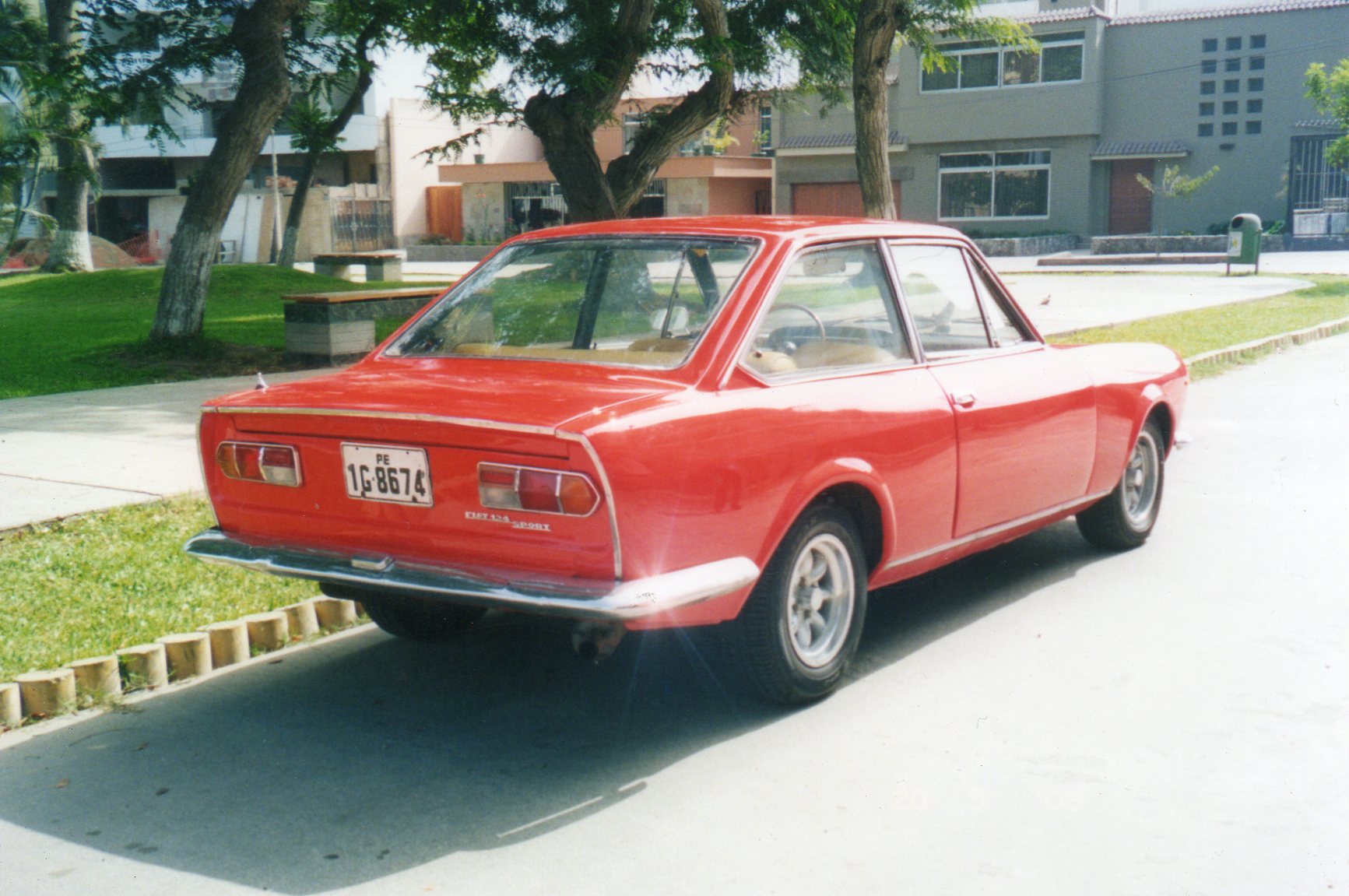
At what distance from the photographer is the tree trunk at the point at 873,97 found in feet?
54.3

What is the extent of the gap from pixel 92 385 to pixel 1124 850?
1096 centimetres

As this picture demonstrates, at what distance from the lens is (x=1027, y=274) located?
3097 cm

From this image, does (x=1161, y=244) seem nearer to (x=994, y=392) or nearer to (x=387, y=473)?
(x=994, y=392)

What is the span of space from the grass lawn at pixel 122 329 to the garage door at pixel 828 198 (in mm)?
24282

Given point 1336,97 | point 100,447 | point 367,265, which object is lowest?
point 100,447

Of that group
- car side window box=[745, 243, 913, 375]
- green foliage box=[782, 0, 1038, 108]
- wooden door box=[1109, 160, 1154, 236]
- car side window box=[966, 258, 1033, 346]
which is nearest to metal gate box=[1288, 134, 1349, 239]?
wooden door box=[1109, 160, 1154, 236]

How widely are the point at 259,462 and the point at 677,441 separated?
146 centimetres

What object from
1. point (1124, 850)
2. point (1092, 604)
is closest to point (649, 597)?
point (1124, 850)

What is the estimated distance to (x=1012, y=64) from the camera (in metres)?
43.4

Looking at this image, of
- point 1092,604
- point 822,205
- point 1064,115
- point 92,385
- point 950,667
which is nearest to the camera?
point 950,667

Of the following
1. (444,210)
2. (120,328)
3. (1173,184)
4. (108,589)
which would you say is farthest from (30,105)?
(444,210)

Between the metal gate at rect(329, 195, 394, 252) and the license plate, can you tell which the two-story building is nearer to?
the metal gate at rect(329, 195, 394, 252)

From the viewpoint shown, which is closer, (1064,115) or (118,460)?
(118,460)

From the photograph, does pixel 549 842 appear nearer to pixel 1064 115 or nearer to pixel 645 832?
pixel 645 832
